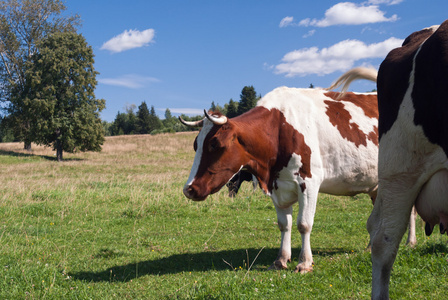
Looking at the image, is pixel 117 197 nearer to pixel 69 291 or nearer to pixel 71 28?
pixel 69 291

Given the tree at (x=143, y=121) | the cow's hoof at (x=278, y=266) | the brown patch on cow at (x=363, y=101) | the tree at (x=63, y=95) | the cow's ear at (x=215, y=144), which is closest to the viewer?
the cow's ear at (x=215, y=144)

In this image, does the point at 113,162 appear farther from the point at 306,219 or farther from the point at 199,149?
the point at 306,219

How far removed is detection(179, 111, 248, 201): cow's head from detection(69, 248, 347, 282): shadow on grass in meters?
1.09

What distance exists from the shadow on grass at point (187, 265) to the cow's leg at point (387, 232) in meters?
2.60

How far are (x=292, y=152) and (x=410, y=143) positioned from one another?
3.05m

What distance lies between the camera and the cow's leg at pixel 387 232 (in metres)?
2.65

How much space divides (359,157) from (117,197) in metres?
8.23

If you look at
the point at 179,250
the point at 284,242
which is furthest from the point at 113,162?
the point at 284,242

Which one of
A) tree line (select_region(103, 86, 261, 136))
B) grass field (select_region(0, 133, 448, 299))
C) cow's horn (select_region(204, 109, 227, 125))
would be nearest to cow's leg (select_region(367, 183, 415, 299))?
grass field (select_region(0, 133, 448, 299))

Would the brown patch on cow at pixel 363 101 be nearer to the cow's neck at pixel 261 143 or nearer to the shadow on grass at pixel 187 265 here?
the cow's neck at pixel 261 143

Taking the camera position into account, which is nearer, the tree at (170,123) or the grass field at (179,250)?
the grass field at (179,250)

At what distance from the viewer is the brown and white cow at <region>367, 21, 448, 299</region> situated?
7.54 feet

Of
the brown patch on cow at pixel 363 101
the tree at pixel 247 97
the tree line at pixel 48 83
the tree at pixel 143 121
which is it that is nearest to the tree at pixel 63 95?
the tree line at pixel 48 83

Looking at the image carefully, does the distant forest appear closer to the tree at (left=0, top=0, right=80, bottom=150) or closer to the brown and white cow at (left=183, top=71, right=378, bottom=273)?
the tree at (left=0, top=0, right=80, bottom=150)
